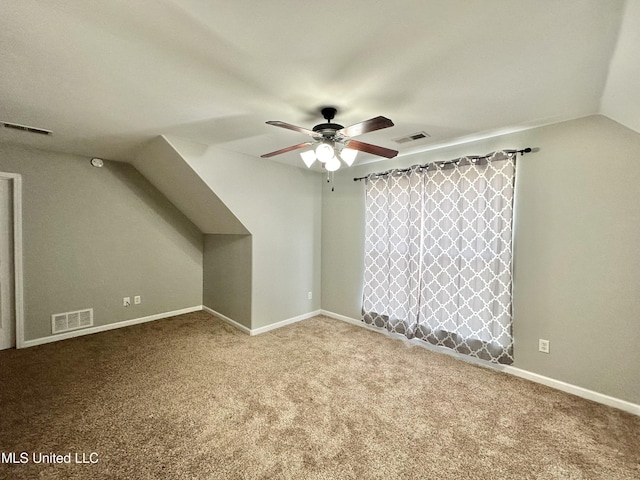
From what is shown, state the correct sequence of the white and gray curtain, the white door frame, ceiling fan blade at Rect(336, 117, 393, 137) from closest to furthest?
1. ceiling fan blade at Rect(336, 117, 393, 137)
2. the white and gray curtain
3. the white door frame

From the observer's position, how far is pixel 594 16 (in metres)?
1.17

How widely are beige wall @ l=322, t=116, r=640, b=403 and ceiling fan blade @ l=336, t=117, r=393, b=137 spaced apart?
5.68 ft

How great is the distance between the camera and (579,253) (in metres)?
2.28

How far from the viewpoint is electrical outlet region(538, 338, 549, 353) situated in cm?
245

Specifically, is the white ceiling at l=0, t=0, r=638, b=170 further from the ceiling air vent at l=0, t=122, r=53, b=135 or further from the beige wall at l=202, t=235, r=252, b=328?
the beige wall at l=202, t=235, r=252, b=328

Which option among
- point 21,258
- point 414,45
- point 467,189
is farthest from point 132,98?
point 467,189

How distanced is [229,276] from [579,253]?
3964 mm

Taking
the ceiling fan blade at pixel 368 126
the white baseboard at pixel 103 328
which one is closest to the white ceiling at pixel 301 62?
the ceiling fan blade at pixel 368 126

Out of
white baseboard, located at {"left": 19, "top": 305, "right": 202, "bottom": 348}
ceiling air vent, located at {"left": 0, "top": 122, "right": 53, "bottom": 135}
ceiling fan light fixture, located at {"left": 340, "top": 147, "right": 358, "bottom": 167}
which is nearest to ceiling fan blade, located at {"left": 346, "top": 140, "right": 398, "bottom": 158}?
ceiling fan light fixture, located at {"left": 340, "top": 147, "right": 358, "bottom": 167}

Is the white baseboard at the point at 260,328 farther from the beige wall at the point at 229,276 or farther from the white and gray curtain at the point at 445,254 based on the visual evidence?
the white and gray curtain at the point at 445,254

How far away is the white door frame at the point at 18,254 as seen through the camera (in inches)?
119

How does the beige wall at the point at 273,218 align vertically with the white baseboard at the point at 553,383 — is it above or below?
above

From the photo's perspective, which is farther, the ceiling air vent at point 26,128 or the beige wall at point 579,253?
the ceiling air vent at point 26,128

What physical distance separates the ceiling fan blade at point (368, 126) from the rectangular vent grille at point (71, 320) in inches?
157
